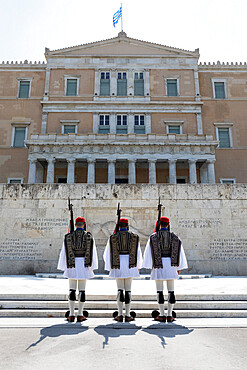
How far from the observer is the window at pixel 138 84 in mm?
30906

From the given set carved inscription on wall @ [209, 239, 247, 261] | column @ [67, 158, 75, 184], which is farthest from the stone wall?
column @ [67, 158, 75, 184]

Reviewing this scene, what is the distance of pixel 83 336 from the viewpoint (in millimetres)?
4395

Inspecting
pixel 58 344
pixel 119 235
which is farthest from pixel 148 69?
pixel 58 344

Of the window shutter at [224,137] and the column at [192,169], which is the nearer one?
the column at [192,169]

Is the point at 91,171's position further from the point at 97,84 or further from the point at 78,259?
the point at 78,259

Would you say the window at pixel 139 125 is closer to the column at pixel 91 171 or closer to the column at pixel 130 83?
the column at pixel 130 83

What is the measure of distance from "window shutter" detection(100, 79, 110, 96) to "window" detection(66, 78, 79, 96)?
2475 mm

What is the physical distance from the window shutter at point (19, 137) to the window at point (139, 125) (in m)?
10.7

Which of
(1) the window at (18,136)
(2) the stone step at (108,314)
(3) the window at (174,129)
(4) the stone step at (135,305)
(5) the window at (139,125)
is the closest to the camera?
(2) the stone step at (108,314)

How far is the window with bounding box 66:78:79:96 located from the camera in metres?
30.9

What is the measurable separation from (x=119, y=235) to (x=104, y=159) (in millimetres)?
20521

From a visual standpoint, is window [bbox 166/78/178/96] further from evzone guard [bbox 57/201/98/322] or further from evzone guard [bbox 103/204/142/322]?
evzone guard [bbox 57/201/98/322]

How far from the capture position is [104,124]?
29922 mm

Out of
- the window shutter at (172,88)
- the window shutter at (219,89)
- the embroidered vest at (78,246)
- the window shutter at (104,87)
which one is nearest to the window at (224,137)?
the window shutter at (219,89)
